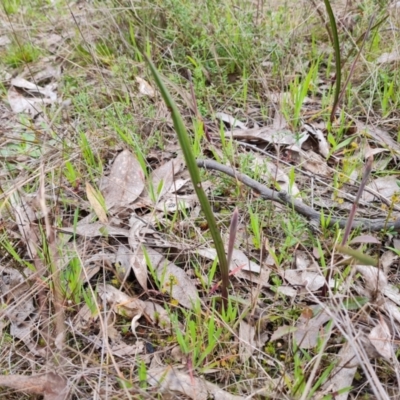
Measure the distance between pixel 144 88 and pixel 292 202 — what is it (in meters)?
0.92

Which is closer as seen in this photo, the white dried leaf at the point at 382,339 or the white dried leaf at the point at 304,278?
the white dried leaf at the point at 382,339

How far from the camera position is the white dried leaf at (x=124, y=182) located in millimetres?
1532

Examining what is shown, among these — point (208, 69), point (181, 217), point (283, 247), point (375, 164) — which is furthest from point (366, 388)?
point (208, 69)

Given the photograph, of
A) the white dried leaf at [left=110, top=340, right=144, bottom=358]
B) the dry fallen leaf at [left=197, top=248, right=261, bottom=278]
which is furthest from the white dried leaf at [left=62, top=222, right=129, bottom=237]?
the white dried leaf at [left=110, top=340, right=144, bottom=358]

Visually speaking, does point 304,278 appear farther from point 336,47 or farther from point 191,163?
point 336,47

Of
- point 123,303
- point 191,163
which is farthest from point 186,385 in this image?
point 191,163

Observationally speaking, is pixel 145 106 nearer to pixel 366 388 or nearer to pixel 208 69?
pixel 208 69

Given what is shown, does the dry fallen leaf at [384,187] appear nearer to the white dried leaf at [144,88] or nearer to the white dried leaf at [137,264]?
the white dried leaf at [137,264]

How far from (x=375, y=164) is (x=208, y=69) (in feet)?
2.73

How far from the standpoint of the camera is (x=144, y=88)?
1.96 metres

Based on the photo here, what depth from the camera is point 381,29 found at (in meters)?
2.12

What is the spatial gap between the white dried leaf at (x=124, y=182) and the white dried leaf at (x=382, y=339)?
84cm

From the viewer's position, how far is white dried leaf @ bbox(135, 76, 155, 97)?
6.37 feet

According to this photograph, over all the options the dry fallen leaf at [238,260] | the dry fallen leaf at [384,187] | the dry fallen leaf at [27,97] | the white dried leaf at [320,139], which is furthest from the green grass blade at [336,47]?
the dry fallen leaf at [27,97]
